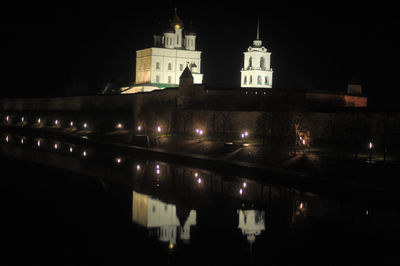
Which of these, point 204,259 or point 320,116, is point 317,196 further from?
point 320,116

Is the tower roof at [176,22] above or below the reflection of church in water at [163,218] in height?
above

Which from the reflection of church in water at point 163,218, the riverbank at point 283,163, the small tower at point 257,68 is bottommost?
the reflection of church in water at point 163,218

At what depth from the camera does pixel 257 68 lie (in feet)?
152

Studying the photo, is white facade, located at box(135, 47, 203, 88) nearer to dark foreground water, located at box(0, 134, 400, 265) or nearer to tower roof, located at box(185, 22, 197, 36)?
tower roof, located at box(185, 22, 197, 36)

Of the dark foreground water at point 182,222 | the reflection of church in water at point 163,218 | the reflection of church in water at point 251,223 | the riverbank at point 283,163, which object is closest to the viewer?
the dark foreground water at point 182,222

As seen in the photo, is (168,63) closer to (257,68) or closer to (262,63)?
(257,68)

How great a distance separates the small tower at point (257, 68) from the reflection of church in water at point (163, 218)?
33572 millimetres

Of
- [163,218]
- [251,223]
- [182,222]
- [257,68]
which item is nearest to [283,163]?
[251,223]

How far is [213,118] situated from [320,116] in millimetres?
4696

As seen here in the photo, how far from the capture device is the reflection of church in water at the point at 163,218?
10180 mm

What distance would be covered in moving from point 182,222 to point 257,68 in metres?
36.0

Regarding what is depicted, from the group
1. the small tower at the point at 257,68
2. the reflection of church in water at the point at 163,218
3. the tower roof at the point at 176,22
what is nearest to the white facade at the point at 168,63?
the tower roof at the point at 176,22

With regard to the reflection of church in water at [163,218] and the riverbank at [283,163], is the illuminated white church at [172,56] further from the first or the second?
the reflection of church in water at [163,218]

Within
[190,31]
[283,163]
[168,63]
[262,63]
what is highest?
[190,31]
